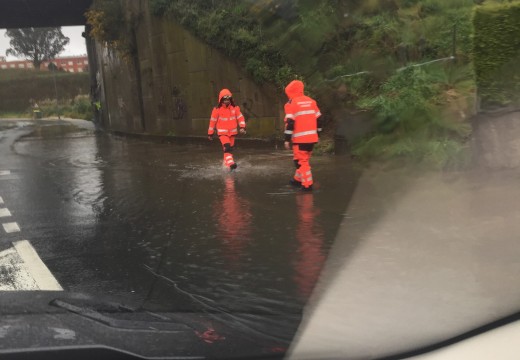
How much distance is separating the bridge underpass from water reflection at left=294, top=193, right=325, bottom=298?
2467cm

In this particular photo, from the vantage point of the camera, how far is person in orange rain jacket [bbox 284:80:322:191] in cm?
812

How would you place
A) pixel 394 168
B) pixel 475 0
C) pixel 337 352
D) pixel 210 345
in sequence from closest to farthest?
pixel 337 352 → pixel 210 345 → pixel 394 168 → pixel 475 0

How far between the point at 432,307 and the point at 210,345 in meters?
1.51

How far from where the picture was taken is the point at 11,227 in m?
6.65

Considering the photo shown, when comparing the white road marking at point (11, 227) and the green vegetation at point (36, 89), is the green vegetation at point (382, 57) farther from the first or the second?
the green vegetation at point (36, 89)

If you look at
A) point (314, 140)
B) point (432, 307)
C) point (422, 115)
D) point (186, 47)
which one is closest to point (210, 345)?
point (432, 307)

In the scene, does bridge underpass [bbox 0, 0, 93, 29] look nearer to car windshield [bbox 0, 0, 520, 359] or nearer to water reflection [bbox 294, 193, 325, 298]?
car windshield [bbox 0, 0, 520, 359]

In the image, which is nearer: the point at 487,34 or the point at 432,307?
the point at 432,307

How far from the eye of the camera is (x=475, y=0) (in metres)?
9.71

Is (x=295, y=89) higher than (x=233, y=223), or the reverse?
(x=295, y=89)

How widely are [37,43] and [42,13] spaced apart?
7031cm

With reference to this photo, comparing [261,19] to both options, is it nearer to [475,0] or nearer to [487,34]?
[475,0]

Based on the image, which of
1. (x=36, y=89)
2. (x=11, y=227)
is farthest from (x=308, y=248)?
(x=36, y=89)

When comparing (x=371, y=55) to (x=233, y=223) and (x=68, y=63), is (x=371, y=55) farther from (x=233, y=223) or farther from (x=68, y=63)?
(x=68, y=63)
